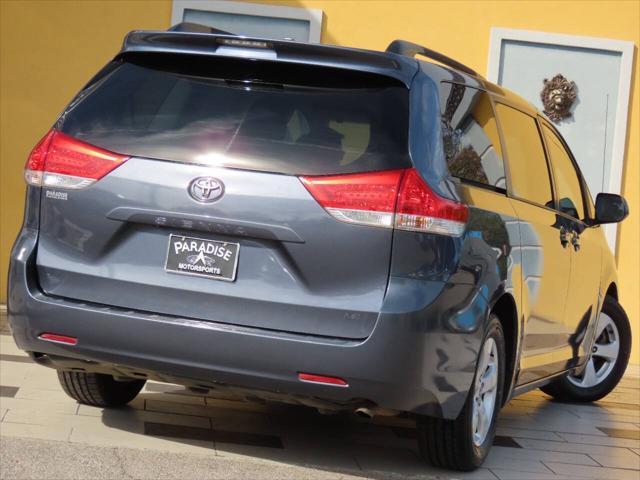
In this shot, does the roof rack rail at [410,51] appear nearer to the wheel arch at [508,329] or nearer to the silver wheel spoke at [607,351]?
the wheel arch at [508,329]

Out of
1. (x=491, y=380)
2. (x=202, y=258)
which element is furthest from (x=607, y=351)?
(x=202, y=258)

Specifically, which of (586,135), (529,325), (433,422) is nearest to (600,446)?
(529,325)

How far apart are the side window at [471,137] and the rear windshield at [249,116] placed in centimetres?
31

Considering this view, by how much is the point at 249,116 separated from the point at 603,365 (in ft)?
14.0

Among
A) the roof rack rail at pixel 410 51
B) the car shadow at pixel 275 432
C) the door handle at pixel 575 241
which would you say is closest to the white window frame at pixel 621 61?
the door handle at pixel 575 241

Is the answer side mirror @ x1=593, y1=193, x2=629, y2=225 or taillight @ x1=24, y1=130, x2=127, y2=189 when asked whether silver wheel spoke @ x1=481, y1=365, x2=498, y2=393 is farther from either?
side mirror @ x1=593, y1=193, x2=629, y2=225

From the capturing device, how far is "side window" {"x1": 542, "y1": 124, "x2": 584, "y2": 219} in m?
6.45

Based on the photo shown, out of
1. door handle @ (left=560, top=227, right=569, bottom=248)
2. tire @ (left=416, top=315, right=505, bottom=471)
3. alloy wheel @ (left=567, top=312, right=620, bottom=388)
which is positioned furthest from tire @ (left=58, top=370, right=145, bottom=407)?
alloy wheel @ (left=567, top=312, right=620, bottom=388)

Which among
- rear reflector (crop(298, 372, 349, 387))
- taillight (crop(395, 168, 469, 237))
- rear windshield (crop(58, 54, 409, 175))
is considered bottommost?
rear reflector (crop(298, 372, 349, 387))

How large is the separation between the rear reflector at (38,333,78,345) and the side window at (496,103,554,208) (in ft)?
6.82

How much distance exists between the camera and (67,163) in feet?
15.2

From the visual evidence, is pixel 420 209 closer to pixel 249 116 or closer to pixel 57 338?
pixel 249 116

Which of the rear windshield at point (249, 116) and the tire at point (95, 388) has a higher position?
the rear windshield at point (249, 116)

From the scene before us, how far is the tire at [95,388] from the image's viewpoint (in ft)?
18.0
